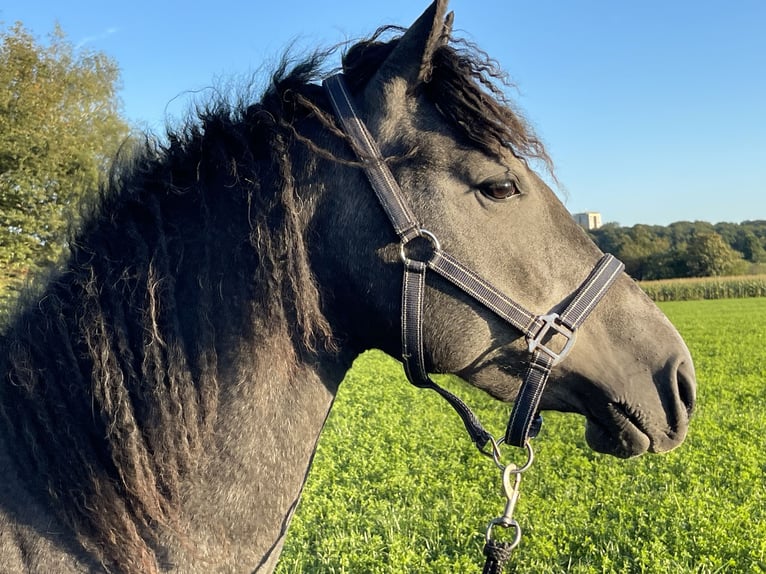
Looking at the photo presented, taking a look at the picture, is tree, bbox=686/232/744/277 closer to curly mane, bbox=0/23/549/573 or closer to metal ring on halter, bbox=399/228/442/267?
metal ring on halter, bbox=399/228/442/267

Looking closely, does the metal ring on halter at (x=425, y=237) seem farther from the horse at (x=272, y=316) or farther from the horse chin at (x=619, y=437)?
the horse chin at (x=619, y=437)

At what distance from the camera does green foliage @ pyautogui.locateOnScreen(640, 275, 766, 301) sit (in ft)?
205

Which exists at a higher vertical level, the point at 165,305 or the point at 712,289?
the point at 712,289

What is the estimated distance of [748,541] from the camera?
5219 mm

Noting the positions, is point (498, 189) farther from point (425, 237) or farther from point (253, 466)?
point (253, 466)

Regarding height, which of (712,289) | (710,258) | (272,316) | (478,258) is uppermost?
(710,258)

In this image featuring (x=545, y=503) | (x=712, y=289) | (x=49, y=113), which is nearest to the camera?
(x=545, y=503)

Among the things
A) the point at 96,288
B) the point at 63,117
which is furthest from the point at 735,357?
the point at 63,117

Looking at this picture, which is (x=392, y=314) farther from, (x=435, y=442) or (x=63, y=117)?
(x=63, y=117)

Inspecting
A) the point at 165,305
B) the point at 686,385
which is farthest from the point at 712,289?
the point at 165,305

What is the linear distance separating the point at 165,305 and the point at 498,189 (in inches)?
48.7

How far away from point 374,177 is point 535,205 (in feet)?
2.02

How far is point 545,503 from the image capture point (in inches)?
254

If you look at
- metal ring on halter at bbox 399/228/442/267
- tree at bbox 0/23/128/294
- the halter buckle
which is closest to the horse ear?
metal ring on halter at bbox 399/228/442/267
